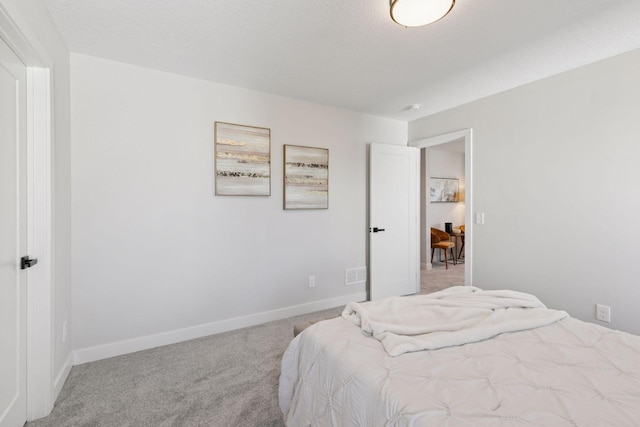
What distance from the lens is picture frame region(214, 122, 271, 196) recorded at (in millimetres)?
2869

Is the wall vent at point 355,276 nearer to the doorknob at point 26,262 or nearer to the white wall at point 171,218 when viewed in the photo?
the white wall at point 171,218

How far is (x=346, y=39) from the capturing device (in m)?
2.13

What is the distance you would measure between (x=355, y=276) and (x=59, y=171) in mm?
3050

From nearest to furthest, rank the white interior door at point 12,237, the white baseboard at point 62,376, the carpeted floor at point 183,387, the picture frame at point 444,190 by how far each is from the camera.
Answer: the white interior door at point 12,237 → the carpeted floor at point 183,387 → the white baseboard at point 62,376 → the picture frame at point 444,190

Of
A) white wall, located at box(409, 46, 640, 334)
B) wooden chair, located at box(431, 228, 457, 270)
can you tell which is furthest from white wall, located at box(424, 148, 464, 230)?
white wall, located at box(409, 46, 640, 334)

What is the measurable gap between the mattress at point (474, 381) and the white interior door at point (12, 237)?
1.42 metres

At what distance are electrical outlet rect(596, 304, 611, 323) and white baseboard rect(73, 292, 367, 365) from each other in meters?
2.34

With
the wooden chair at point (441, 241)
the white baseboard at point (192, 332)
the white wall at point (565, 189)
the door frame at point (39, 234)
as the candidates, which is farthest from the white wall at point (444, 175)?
the door frame at point (39, 234)

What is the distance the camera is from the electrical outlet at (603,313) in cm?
242

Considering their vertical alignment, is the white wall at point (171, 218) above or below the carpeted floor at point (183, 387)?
above

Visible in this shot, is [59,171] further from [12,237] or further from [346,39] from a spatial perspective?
[346,39]

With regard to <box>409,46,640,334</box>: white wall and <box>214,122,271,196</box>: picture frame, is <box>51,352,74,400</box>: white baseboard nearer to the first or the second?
<box>214,122,271,196</box>: picture frame

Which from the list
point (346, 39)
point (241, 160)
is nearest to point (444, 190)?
point (241, 160)

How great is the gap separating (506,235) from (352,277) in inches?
69.7
